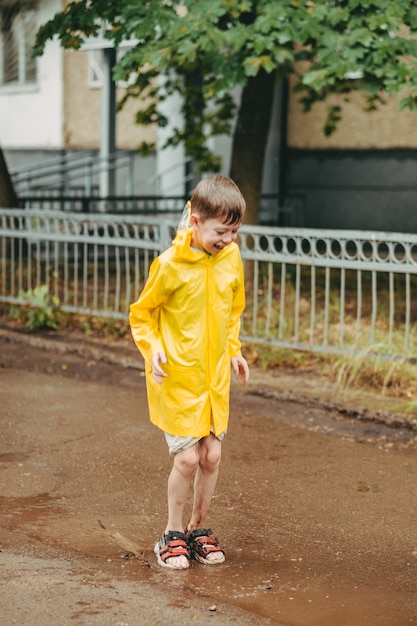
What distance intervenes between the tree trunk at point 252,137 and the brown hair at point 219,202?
258 inches

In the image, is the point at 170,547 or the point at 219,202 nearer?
the point at 219,202

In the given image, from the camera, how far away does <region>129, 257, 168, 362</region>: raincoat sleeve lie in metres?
3.86

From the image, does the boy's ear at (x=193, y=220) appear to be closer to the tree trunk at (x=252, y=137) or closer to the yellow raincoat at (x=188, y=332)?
the yellow raincoat at (x=188, y=332)

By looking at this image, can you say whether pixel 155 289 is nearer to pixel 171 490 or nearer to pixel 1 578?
pixel 171 490

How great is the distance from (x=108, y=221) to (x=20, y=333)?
1334 mm

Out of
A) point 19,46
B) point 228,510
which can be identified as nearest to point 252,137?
point 228,510

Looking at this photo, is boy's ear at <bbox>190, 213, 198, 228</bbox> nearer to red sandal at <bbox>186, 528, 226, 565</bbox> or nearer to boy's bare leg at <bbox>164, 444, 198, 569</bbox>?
boy's bare leg at <bbox>164, 444, 198, 569</bbox>

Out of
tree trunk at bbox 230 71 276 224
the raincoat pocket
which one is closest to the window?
tree trunk at bbox 230 71 276 224

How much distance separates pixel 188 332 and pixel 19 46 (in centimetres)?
1945

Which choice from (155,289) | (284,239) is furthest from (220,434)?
(284,239)

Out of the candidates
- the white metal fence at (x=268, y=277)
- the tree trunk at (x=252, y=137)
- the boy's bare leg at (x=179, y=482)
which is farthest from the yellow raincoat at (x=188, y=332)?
the tree trunk at (x=252, y=137)

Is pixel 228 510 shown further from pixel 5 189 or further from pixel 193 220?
pixel 5 189

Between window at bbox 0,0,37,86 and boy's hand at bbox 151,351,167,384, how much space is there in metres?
Result: 18.3

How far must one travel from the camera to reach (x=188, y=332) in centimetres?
391
